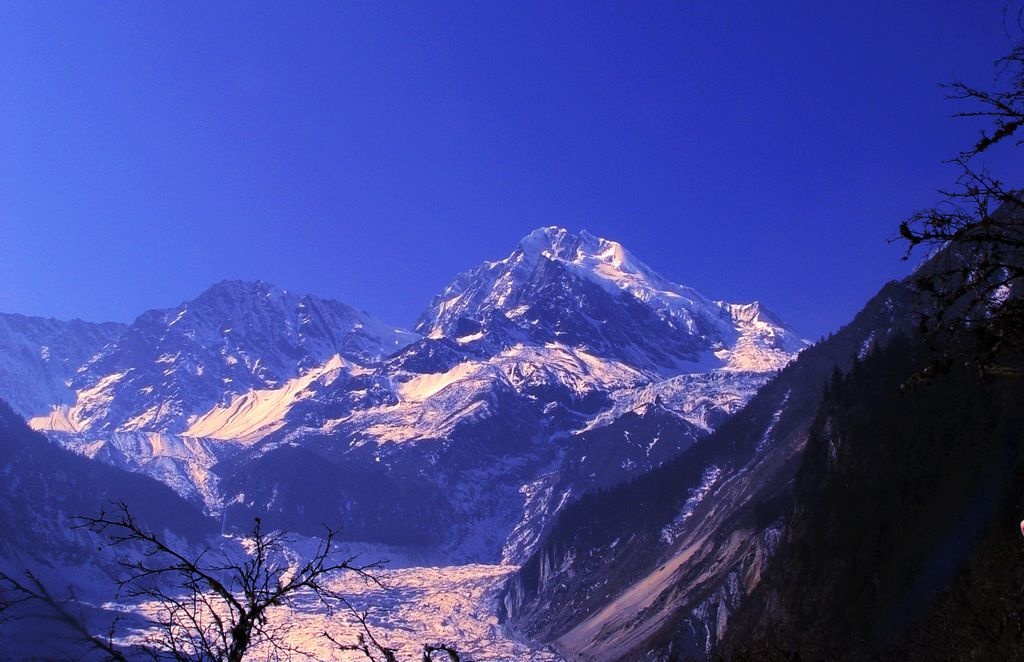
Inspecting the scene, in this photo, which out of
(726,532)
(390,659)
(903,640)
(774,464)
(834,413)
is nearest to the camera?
(390,659)

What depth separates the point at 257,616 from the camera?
990cm

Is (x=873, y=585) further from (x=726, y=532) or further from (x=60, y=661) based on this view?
(x=60, y=661)

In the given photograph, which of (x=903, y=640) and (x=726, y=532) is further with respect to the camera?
(x=726, y=532)

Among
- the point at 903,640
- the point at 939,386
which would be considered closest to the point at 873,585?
the point at 903,640

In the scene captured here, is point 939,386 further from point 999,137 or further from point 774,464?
point 999,137

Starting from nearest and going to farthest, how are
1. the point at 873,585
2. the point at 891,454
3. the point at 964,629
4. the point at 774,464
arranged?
the point at 964,629 < the point at 873,585 < the point at 891,454 < the point at 774,464

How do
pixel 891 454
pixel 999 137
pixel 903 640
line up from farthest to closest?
1. pixel 891 454
2. pixel 903 640
3. pixel 999 137

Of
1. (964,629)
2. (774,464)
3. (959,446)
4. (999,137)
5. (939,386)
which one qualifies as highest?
(774,464)

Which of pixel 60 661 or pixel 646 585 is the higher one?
pixel 646 585

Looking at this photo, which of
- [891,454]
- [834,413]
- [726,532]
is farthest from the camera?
[726,532]

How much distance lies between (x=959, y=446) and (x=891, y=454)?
40.6ft

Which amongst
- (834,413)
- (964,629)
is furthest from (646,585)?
(964,629)

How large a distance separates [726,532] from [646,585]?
33.2 m

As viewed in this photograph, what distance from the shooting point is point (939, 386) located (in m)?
108
